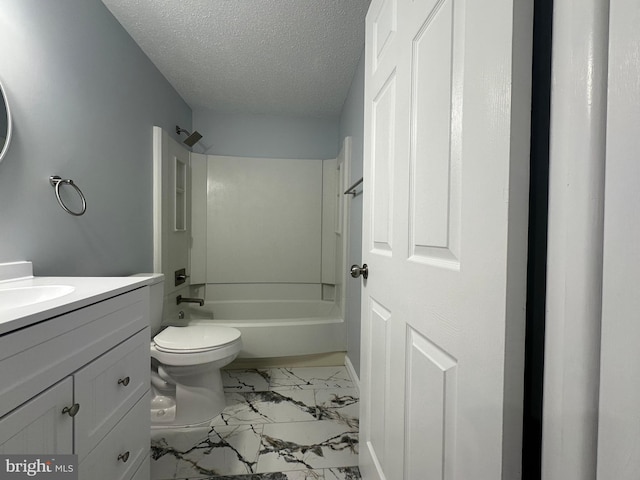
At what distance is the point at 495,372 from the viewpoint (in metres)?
0.45

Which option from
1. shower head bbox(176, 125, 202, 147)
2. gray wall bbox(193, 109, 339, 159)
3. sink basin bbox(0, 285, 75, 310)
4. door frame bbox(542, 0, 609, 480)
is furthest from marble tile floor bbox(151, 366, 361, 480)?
gray wall bbox(193, 109, 339, 159)

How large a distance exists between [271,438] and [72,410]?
104 centimetres

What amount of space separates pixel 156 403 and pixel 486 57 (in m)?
2.08

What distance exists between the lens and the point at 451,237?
0.57 m

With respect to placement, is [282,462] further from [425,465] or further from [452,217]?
[452,217]

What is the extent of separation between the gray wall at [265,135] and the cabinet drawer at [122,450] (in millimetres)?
2216

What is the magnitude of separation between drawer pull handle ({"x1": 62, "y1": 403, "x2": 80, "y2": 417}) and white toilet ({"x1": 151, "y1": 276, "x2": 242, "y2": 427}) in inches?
33.4

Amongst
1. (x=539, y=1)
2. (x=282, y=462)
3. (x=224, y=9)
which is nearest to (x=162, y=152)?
(x=224, y=9)

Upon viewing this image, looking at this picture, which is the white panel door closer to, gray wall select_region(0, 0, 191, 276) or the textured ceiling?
the textured ceiling

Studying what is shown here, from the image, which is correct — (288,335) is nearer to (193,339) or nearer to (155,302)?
(193,339)

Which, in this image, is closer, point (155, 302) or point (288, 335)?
point (155, 302)

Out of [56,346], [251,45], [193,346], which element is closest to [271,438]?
[193,346]

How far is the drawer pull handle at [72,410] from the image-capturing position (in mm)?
658

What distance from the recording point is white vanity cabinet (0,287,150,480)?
0.55 metres
